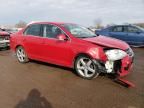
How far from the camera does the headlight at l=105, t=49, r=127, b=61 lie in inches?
251

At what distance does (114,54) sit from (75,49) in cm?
116

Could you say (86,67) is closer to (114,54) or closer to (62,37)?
(114,54)

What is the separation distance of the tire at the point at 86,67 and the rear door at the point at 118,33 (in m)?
8.39

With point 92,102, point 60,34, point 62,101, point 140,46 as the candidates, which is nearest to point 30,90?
point 62,101

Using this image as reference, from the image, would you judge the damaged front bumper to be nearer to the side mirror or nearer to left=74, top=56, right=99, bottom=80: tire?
left=74, top=56, right=99, bottom=80: tire

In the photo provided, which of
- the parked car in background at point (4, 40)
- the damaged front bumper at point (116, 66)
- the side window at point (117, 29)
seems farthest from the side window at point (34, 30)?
the side window at point (117, 29)

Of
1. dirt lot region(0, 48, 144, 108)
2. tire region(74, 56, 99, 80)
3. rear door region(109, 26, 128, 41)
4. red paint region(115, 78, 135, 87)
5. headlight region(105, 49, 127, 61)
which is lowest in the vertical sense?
dirt lot region(0, 48, 144, 108)

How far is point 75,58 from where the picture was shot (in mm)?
6977

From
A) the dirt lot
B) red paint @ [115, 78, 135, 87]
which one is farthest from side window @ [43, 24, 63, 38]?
red paint @ [115, 78, 135, 87]

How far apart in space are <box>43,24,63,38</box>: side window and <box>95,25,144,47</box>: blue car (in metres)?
6.75

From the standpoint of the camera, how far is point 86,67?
22.1 ft

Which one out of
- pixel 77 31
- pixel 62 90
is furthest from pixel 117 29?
pixel 62 90

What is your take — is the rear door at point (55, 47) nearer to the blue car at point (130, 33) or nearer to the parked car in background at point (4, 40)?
the parked car in background at point (4, 40)

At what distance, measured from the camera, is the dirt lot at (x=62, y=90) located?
16.1ft
